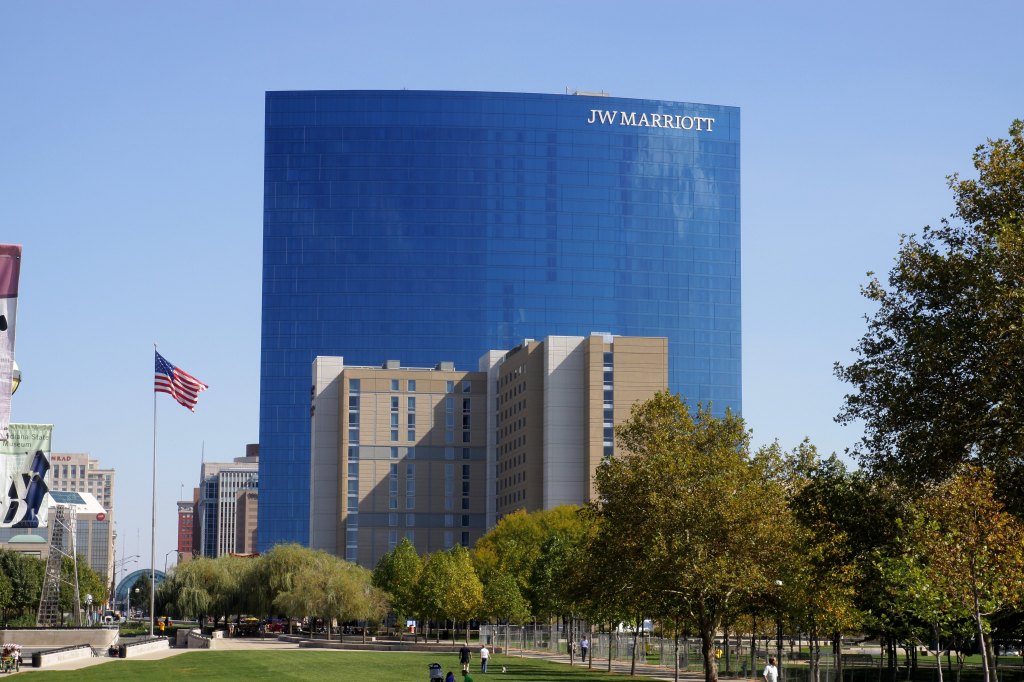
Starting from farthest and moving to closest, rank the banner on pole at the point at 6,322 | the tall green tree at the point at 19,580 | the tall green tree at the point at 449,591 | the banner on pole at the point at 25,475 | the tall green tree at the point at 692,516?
the tall green tree at the point at 19,580 → the banner on pole at the point at 25,475 → the tall green tree at the point at 449,591 → the banner on pole at the point at 6,322 → the tall green tree at the point at 692,516

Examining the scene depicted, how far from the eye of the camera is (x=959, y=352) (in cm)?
4259

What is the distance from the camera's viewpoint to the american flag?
9719 centimetres

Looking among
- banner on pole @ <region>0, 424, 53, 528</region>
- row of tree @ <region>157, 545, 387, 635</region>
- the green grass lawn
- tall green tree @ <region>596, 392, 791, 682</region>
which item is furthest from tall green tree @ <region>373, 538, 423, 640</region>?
tall green tree @ <region>596, 392, 791, 682</region>

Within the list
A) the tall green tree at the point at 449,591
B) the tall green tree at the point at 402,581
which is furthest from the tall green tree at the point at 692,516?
the tall green tree at the point at 402,581

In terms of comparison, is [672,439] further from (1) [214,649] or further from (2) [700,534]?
(1) [214,649]

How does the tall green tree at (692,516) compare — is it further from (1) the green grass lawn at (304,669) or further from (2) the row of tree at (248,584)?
(2) the row of tree at (248,584)

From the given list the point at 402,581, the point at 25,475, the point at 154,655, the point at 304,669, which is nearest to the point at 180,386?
the point at 154,655

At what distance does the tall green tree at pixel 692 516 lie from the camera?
208 feet

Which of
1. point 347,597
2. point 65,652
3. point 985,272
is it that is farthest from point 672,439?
point 347,597

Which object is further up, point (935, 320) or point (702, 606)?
point (935, 320)

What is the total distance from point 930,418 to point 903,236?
7.46 metres

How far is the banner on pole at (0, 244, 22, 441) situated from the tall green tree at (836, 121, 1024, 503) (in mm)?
51997

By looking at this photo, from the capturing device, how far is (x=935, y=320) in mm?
45094

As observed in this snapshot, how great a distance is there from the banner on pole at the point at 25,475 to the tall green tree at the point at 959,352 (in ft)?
399
